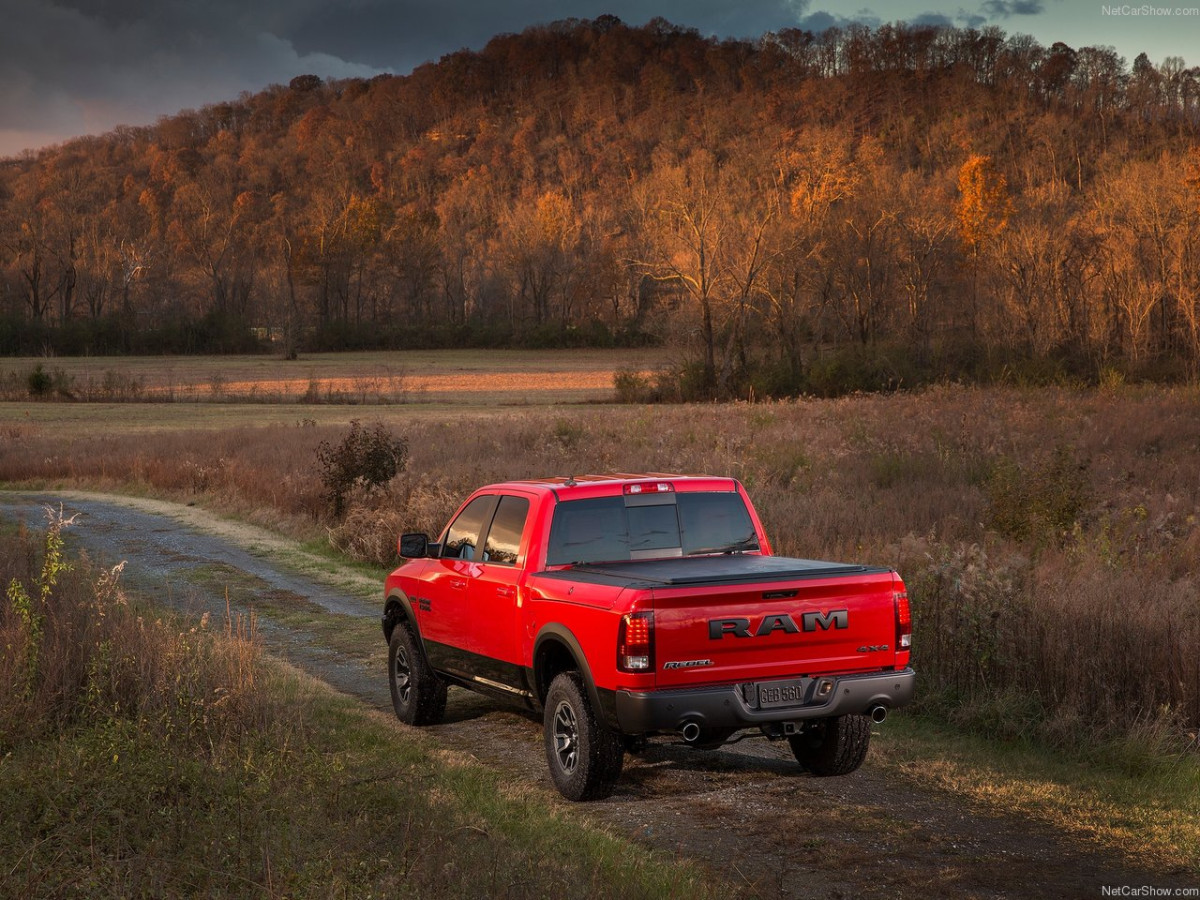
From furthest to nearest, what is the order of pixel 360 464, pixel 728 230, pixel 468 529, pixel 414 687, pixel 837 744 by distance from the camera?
pixel 728 230
pixel 360 464
pixel 414 687
pixel 468 529
pixel 837 744

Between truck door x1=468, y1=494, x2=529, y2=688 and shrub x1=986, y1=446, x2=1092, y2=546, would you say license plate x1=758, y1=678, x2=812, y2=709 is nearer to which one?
truck door x1=468, y1=494, x2=529, y2=688

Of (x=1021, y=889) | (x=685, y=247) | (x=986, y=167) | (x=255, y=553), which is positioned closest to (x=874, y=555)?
(x=1021, y=889)

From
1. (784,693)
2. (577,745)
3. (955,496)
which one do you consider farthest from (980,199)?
(577,745)

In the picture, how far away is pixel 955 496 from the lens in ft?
64.2

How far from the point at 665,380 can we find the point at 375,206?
77851 millimetres

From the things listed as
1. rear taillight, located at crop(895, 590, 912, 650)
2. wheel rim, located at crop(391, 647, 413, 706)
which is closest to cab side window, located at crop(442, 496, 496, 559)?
wheel rim, located at crop(391, 647, 413, 706)

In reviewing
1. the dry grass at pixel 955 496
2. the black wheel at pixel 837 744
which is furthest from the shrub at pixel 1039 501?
the black wheel at pixel 837 744

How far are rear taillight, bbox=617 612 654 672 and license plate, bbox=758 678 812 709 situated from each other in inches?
27.8

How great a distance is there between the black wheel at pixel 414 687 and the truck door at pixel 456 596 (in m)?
0.22

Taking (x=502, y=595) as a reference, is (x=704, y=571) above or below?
above

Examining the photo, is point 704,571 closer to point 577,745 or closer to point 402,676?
point 577,745

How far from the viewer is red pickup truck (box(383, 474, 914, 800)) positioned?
7.18 meters

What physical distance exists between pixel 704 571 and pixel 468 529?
241cm

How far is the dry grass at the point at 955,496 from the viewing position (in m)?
9.70
